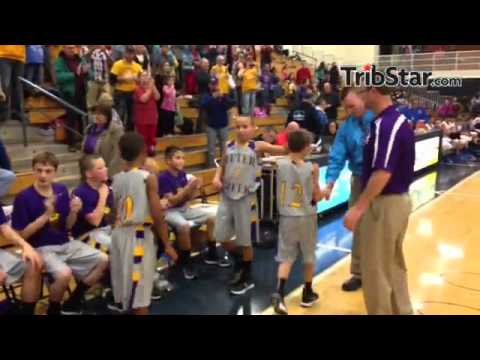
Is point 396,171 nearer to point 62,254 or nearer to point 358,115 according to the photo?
point 358,115

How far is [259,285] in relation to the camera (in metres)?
4.61

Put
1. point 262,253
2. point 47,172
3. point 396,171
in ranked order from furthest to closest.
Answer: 1. point 262,253
2. point 47,172
3. point 396,171

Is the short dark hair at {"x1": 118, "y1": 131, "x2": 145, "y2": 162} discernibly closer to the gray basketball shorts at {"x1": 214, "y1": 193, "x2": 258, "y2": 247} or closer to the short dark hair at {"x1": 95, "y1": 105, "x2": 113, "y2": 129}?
the gray basketball shorts at {"x1": 214, "y1": 193, "x2": 258, "y2": 247}

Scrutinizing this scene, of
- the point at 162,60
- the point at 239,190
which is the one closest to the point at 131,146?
the point at 239,190

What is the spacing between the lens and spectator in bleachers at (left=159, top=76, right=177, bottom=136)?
8.09 metres

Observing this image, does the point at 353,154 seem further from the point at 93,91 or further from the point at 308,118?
the point at 93,91

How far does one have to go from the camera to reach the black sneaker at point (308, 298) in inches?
163

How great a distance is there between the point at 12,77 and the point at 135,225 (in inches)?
151

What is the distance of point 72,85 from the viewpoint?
738 centimetres

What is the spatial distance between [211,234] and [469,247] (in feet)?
9.57

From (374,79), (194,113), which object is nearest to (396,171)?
(194,113)

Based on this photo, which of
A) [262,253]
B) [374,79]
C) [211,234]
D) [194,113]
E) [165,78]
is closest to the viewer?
[211,234]

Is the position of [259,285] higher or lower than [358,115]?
lower

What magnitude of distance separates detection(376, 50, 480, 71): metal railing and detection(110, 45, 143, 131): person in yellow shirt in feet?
49.8
